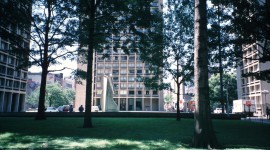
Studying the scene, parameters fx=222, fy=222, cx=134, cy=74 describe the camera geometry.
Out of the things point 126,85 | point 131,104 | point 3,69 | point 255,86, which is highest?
point 3,69

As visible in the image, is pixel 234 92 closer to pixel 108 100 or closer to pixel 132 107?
pixel 132 107

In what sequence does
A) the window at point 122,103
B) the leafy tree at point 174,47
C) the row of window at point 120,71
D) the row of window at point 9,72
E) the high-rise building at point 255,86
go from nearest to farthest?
the leafy tree at point 174,47 → the high-rise building at point 255,86 → the row of window at point 9,72 → the window at point 122,103 → the row of window at point 120,71

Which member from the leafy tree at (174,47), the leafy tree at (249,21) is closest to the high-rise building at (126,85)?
the leafy tree at (174,47)

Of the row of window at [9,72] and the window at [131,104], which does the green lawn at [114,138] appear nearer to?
the row of window at [9,72]

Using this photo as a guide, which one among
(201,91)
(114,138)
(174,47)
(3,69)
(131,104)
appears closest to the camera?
(201,91)

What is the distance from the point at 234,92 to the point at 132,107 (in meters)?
36.2

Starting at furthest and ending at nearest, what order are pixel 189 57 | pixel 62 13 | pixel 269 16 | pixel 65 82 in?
pixel 65 82
pixel 189 57
pixel 62 13
pixel 269 16

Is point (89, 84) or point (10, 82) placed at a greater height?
point (10, 82)

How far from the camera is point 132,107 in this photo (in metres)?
81.2

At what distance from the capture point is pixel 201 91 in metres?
8.23

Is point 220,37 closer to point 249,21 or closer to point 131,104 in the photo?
point 249,21

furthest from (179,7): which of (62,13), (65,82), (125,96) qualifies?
(65,82)

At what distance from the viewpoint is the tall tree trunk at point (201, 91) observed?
25.8 ft

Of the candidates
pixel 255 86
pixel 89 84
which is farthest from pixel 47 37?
pixel 255 86
